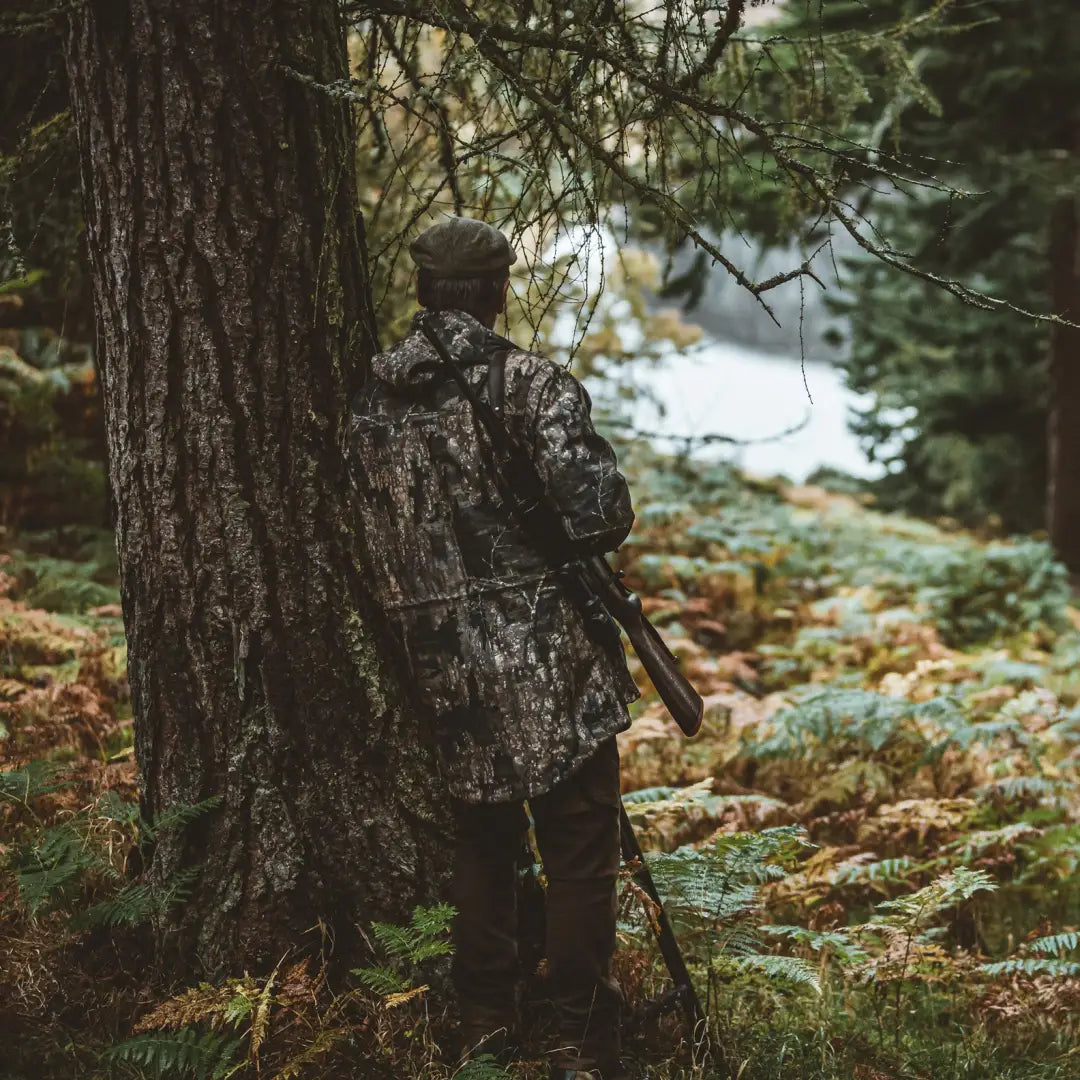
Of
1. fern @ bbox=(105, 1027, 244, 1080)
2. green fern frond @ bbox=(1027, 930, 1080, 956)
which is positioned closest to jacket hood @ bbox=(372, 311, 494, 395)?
fern @ bbox=(105, 1027, 244, 1080)

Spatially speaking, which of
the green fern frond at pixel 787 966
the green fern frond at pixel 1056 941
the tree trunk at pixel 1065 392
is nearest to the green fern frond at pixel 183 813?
the green fern frond at pixel 787 966

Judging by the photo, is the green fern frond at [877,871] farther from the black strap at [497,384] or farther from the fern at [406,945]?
the black strap at [497,384]

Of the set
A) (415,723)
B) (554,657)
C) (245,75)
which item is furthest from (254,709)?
(245,75)

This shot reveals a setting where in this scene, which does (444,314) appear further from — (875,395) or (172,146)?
(875,395)

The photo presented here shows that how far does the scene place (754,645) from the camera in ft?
26.1

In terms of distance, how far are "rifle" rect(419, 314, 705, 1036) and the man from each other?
0.03 m

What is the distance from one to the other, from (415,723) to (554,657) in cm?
66

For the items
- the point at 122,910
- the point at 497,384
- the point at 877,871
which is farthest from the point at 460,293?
the point at 877,871

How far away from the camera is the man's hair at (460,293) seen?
9.13ft

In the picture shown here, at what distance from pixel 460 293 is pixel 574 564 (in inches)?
32.8

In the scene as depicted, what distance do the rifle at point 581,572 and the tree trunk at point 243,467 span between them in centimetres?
52

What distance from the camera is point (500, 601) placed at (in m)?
2.68

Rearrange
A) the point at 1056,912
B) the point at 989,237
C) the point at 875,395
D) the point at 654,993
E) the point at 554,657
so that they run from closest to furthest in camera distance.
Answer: the point at 554,657 < the point at 654,993 < the point at 1056,912 < the point at 989,237 < the point at 875,395

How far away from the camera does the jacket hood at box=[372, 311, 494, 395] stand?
2.69 meters
